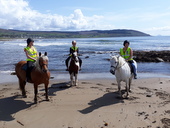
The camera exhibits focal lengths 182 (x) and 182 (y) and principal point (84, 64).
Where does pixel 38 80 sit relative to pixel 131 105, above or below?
above

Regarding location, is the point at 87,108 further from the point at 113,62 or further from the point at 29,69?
the point at 29,69

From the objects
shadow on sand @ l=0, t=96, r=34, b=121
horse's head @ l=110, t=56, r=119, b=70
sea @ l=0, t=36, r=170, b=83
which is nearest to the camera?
shadow on sand @ l=0, t=96, r=34, b=121

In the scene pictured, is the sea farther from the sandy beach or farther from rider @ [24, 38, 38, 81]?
rider @ [24, 38, 38, 81]

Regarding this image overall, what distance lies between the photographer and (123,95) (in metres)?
8.44

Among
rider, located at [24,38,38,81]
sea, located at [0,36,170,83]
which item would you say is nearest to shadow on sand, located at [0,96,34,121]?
rider, located at [24,38,38,81]

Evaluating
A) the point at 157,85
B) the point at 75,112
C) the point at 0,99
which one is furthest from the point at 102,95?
the point at 0,99

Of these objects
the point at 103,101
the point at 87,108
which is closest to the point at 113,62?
the point at 103,101

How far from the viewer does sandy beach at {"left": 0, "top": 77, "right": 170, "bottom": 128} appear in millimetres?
5770

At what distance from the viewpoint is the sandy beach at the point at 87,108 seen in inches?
227

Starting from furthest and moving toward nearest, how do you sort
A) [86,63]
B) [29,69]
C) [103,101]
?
[86,63] → [103,101] → [29,69]

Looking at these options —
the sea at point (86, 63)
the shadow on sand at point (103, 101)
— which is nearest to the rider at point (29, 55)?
the shadow on sand at point (103, 101)

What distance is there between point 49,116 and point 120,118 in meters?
2.42

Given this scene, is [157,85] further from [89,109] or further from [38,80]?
[38,80]

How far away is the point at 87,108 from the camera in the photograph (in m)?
Answer: 6.96
